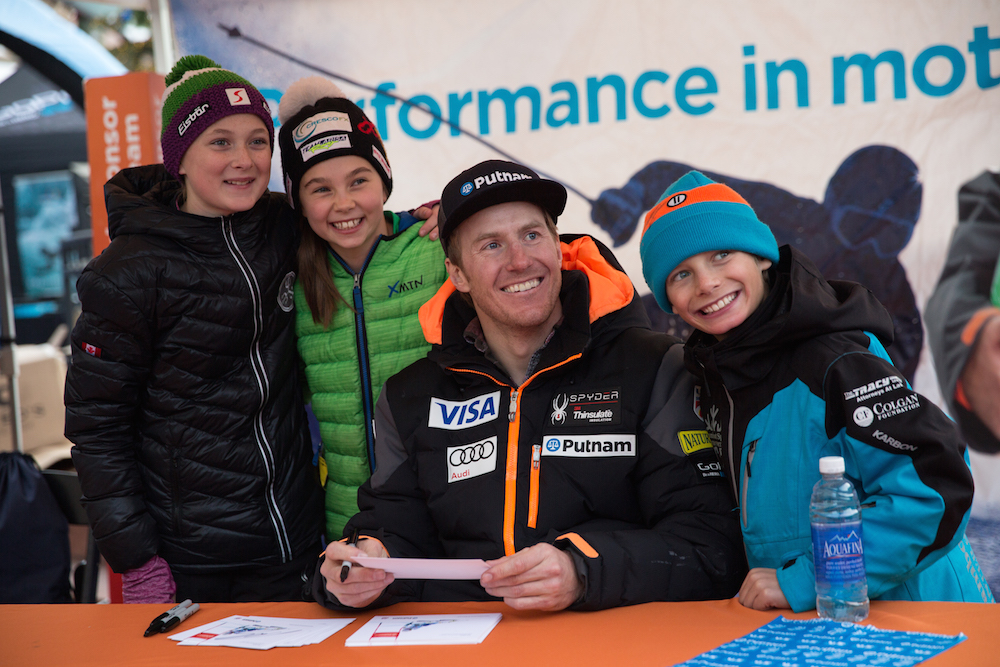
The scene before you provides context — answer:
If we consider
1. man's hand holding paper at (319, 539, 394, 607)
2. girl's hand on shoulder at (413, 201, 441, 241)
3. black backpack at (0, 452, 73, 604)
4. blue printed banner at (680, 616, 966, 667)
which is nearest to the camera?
blue printed banner at (680, 616, 966, 667)

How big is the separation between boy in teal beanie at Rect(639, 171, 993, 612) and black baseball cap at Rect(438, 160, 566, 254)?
300 millimetres

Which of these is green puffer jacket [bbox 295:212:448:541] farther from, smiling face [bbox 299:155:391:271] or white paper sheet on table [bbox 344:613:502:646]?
white paper sheet on table [bbox 344:613:502:646]

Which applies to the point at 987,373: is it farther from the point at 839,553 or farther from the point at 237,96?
the point at 237,96

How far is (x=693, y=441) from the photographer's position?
1.61 meters

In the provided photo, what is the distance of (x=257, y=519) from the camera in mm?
2098

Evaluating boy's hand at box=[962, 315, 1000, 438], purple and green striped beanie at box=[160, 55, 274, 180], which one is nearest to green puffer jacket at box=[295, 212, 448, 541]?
purple and green striped beanie at box=[160, 55, 274, 180]

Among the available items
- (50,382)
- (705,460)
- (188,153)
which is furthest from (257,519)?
(50,382)

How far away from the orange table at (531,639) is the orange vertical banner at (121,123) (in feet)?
6.78

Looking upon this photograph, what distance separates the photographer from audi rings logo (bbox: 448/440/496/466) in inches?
65.7

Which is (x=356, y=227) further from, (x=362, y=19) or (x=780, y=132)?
(x=780, y=132)

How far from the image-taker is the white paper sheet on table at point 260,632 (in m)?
1.33

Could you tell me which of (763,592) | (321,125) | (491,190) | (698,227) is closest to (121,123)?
(321,125)

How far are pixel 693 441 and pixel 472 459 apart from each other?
469mm

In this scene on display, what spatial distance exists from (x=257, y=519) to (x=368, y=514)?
51cm
